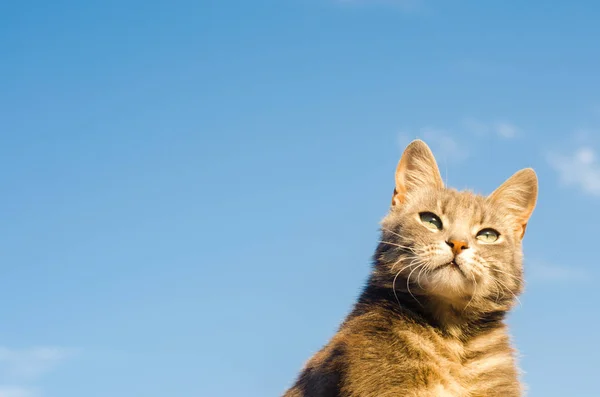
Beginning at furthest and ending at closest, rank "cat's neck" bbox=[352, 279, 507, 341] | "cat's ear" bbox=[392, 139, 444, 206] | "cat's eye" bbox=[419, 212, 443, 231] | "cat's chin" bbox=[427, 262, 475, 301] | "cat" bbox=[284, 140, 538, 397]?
"cat's ear" bbox=[392, 139, 444, 206] → "cat's eye" bbox=[419, 212, 443, 231] → "cat's neck" bbox=[352, 279, 507, 341] → "cat's chin" bbox=[427, 262, 475, 301] → "cat" bbox=[284, 140, 538, 397]

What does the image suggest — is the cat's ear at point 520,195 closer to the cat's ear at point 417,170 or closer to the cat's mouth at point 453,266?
the cat's ear at point 417,170

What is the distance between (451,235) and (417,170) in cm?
122

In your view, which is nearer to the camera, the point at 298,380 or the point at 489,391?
the point at 489,391

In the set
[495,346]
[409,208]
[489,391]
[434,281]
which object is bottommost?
[489,391]

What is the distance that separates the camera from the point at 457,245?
6.96 metres

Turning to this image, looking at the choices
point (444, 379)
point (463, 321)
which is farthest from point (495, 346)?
point (444, 379)

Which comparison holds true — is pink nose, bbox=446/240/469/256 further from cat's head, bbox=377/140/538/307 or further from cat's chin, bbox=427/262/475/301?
cat's chin, bbox=427/262/475/301

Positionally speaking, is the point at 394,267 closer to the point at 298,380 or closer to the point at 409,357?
the point at 409,357

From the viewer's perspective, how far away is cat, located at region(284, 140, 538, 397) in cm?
641

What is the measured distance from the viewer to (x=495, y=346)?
6.96m

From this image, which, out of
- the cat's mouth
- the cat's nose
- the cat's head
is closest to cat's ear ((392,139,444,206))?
the cat's head

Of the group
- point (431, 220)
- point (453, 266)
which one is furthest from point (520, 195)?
point (453, 266)

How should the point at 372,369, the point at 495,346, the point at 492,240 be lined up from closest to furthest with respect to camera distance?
the point at 372,369
the point at 495,346
the point at 492,240

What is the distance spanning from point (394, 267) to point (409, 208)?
90 cm
